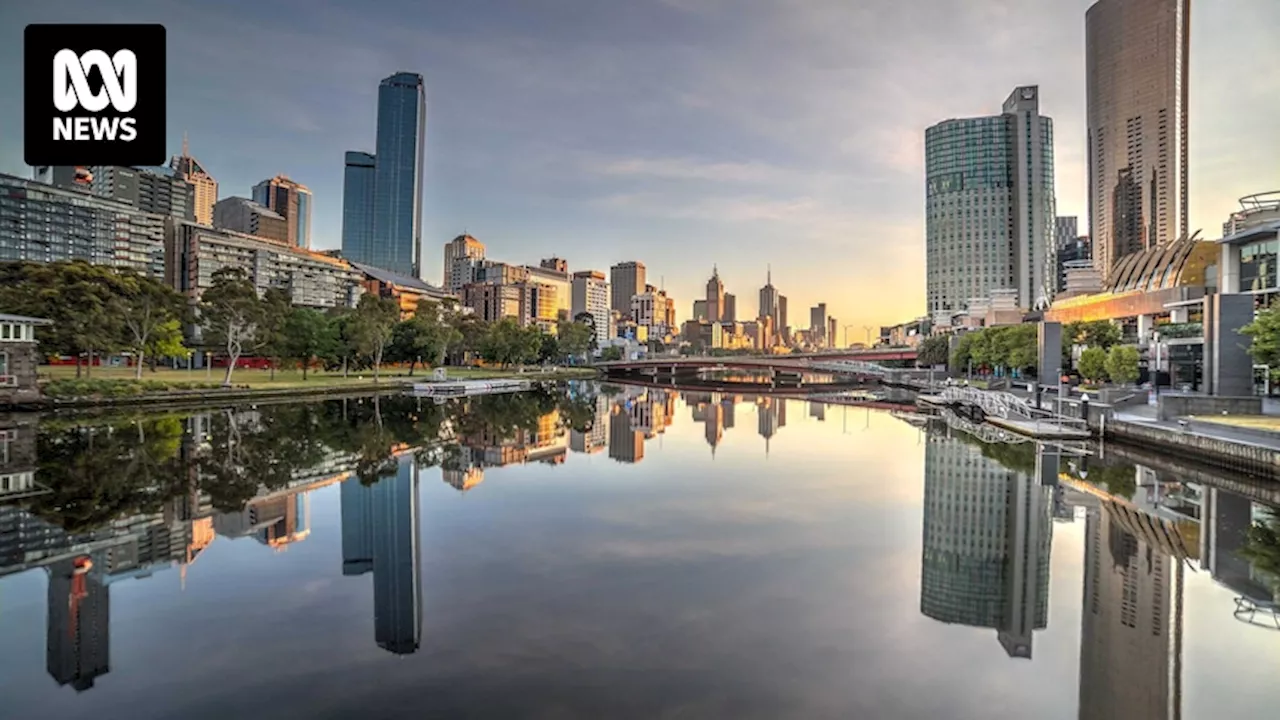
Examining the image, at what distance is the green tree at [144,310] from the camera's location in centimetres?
4516

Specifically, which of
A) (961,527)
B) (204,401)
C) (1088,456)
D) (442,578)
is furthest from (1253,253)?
(204,401)

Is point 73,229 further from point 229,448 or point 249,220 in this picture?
point 229,448

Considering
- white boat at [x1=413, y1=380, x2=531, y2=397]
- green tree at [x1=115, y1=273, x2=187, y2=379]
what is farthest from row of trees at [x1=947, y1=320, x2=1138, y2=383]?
green tree at [x1=115, y1=273, x2=187, y2=379]

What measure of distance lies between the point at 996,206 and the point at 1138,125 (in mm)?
65877

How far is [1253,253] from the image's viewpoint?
46500mm

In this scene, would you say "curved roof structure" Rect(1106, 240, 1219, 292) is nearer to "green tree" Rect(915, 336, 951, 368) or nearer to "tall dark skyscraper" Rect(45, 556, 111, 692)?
"green tree" Rect(915, 336, 951, 368)

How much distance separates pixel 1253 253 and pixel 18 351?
75.9m

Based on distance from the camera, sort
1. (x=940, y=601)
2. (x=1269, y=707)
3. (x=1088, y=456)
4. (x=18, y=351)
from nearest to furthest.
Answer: (x=1269, y=707), (x=940, y=601), (x=1088, y=456), (x=18, y=351)

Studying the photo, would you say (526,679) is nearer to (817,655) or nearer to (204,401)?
(817,655)

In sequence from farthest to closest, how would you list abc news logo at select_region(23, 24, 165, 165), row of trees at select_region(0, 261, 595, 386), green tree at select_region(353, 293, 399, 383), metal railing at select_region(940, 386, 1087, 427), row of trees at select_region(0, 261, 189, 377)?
green tree at select_region(353, 293, 399, 383), row of trees at select_region(0, 261, 595, 386), row of trees at select_region(0, 261, 189, 377), metal railing at select_region(940, 386, 1087, 427), abc news logo at select_region(23, 24, 165, 165)

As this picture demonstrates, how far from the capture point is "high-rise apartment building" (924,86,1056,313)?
471 feet

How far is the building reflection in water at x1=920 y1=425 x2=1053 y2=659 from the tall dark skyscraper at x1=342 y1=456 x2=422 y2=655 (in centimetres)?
772

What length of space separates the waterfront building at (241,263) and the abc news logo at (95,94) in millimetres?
105870

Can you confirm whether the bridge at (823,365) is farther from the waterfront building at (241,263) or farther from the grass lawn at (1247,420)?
the waterfront building at (241,263)
